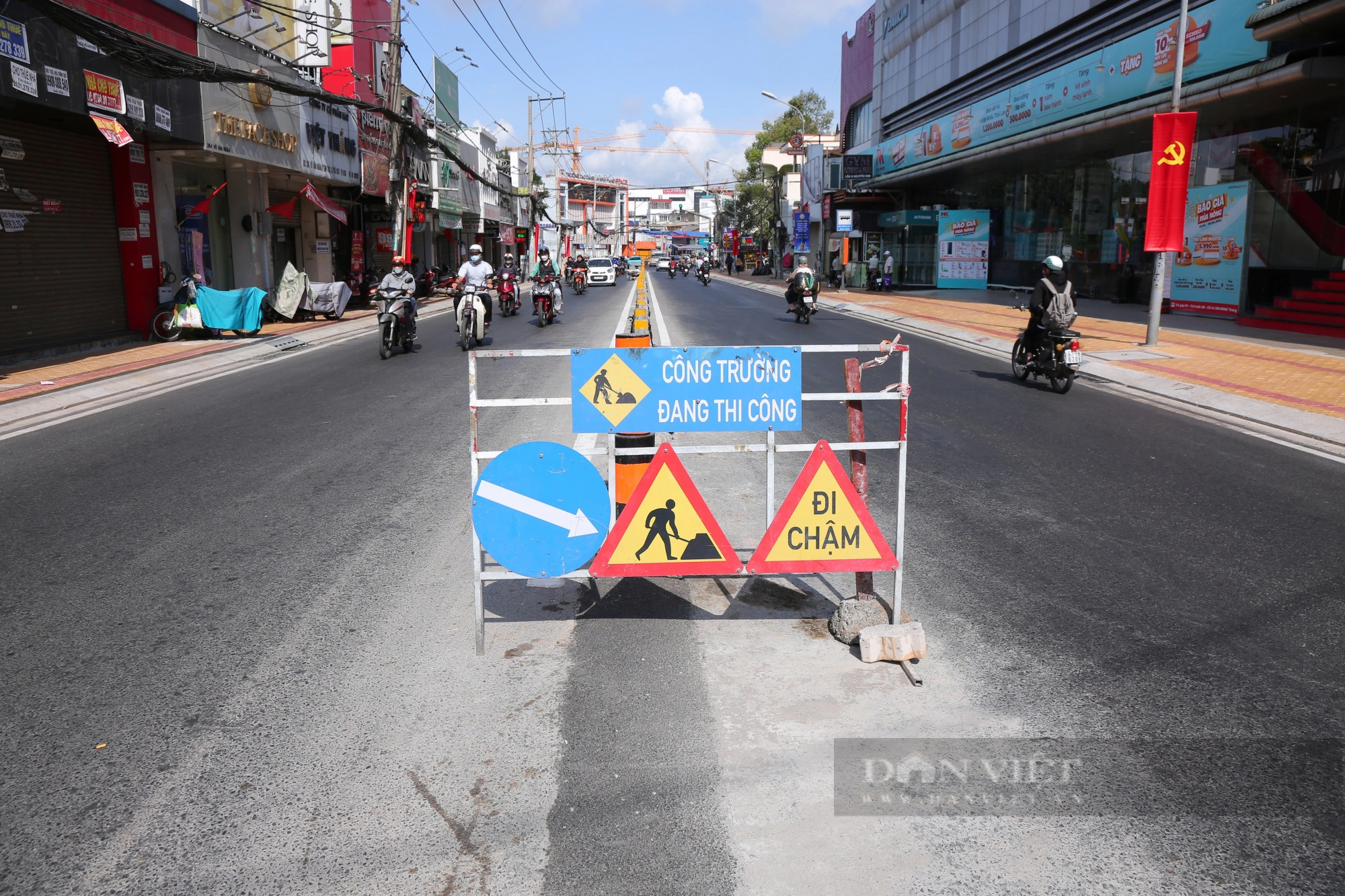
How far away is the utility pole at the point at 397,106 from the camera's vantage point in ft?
88.1

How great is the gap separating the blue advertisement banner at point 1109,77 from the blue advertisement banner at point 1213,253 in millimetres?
3017

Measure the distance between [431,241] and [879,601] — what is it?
46389 millimetres

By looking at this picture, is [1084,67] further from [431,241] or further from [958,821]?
[431,241]

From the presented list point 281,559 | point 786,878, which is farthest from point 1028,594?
point 281,559

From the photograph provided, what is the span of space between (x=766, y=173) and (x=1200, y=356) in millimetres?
80450

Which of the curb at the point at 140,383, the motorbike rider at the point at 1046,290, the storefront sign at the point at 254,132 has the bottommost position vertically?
the curb at the point at 140,383

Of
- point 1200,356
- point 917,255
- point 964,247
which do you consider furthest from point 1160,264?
point 917,255

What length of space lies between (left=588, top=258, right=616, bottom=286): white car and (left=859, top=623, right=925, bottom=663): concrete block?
5543 centimetres

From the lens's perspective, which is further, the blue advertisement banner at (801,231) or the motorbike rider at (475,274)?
the blue advertisement banner at (801,231)

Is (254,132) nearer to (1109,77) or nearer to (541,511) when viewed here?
(1109,77)

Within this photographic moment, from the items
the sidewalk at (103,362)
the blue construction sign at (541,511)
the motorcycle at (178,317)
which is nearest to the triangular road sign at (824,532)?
the blue construction sign at (541,511)

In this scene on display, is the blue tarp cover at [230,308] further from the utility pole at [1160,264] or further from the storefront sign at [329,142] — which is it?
the utility pole at [1160,264]

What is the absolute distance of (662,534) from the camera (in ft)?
15.7

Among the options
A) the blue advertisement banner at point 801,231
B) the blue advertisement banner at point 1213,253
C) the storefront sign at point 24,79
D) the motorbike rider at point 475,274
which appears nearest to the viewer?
the storefront sign at point 24,79
